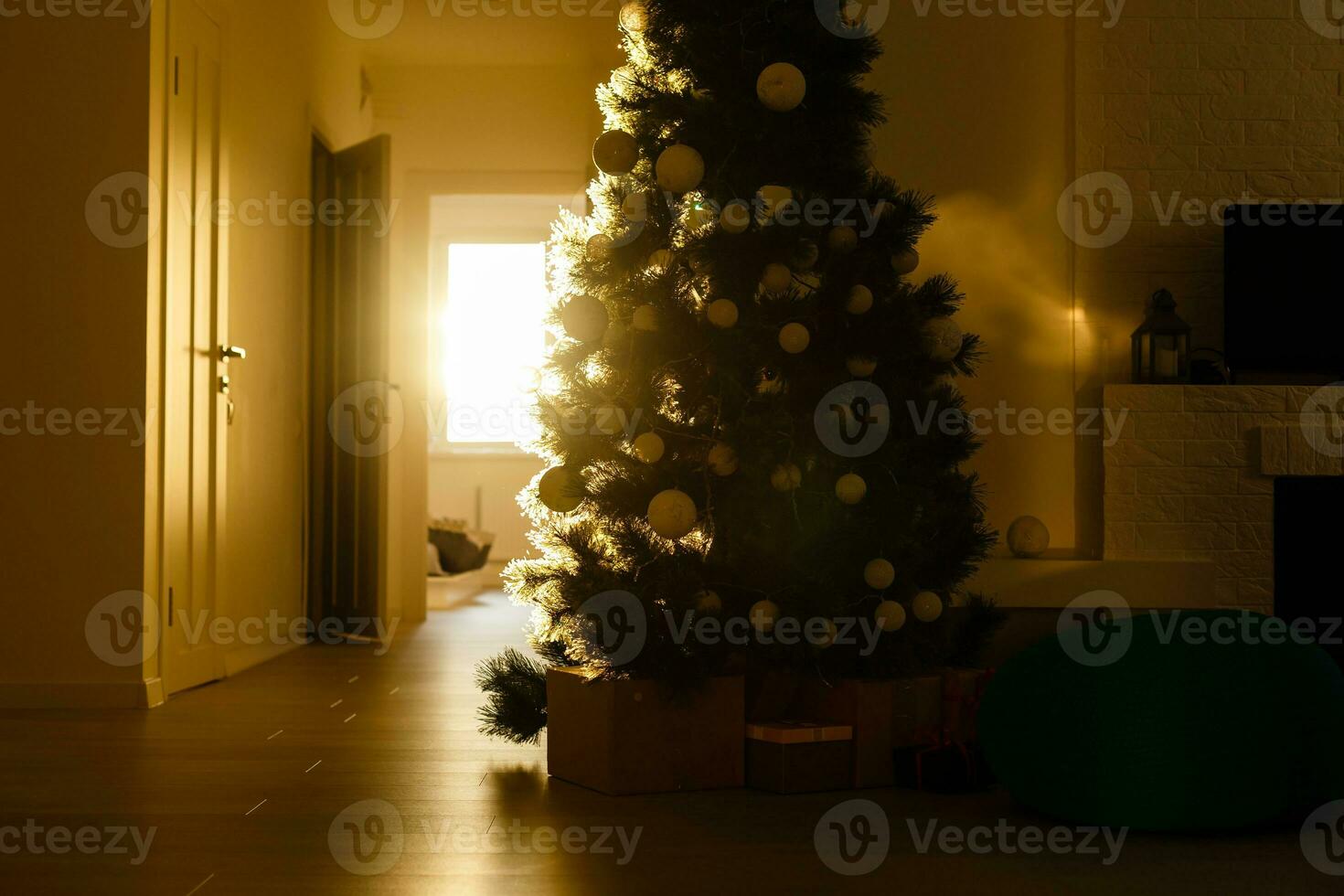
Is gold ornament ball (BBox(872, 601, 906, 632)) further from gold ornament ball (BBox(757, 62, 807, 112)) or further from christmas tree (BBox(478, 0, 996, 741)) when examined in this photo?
gold ornament ball (BBox(757, 62, 807, 112))

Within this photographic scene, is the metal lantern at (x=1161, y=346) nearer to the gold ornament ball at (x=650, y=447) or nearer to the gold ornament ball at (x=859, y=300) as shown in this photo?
the gold ornament ball at (x=859, y=300)

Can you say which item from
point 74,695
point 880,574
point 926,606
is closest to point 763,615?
point 880,574

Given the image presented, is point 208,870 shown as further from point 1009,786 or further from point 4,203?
point 4,203

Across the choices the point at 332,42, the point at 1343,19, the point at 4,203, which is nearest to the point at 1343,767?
the point at 1343,19

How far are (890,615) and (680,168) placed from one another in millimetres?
977

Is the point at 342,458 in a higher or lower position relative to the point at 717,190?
lower

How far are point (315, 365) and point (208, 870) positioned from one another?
3958 mm

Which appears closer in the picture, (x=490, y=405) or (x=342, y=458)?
(x=342, y=458)

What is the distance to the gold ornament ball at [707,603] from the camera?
96.8 inches

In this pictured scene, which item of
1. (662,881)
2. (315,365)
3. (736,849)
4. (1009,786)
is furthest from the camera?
(315,365)

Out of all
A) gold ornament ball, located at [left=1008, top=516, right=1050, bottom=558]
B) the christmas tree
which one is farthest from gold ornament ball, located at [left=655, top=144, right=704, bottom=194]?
gold ornament ball, located at [left=1008, top=516, right=1050, bottom=558]

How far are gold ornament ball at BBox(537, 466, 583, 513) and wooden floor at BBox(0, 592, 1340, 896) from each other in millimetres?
561

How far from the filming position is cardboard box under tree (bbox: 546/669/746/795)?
2400 millimetres

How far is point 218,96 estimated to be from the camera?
4.15m
